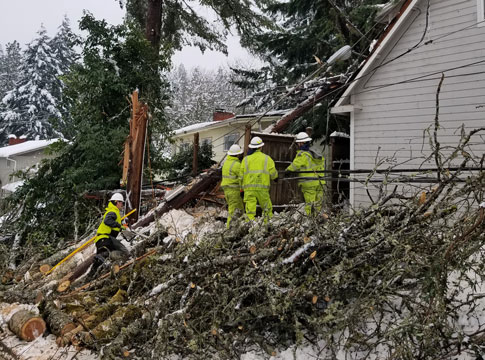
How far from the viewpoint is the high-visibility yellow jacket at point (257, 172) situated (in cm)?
675

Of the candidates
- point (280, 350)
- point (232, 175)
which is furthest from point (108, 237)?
point (280, 350)

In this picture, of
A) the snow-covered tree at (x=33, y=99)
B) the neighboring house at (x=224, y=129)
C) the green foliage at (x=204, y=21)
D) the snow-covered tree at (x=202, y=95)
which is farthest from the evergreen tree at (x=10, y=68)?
the green foliage at (x=204, y=21)

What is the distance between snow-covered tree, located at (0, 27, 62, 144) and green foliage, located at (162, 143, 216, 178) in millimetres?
29731

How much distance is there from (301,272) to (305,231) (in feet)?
1.36

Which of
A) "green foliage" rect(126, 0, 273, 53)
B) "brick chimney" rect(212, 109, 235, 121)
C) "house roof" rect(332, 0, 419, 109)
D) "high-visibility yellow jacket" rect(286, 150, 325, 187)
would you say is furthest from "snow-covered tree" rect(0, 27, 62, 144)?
"high-visibility yellow jacket" rect(286, 150, 325, 187)

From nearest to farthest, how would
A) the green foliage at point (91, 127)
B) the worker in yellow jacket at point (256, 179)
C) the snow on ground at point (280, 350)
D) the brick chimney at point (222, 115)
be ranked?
the snow on ground at point (280, 350), the worker in yellow jacket at point (256, 179), the green foliage at point (91, 127), the brick chimney at point (222, 115)

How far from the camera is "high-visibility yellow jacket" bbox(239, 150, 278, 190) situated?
6746mm

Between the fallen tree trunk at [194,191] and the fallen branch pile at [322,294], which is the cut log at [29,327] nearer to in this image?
the fallen branch pile at [322,294]

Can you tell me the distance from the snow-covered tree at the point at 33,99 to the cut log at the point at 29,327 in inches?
1508

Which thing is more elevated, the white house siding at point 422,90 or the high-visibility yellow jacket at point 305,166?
the white house siding at point 422,90

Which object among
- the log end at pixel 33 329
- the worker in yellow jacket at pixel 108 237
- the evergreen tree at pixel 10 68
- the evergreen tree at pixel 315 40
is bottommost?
the log end at pixel 33 329

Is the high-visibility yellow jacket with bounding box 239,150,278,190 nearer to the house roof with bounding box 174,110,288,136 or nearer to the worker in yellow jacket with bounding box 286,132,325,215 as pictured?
the worker in yellow jacket with bounding box 286,132,325,215

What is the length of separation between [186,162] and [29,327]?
Answer: 381 inches

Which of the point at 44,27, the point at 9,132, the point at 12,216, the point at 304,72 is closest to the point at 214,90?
the point at 44,27
